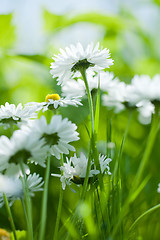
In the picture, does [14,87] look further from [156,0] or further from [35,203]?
[156,0]

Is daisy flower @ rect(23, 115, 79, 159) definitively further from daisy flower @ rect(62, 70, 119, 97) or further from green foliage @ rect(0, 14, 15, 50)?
green foliage @ rect(0, 14, 15, 50)

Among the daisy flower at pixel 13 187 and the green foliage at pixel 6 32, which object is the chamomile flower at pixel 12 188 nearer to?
the daisy flower at pixel 13 187

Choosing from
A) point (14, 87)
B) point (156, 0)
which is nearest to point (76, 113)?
point (14, 87)

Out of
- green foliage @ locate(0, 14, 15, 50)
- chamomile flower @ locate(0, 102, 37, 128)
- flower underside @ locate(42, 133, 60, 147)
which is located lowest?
flower underside @ locate(42, 133, 60, 147)

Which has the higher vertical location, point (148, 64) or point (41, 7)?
point (41, 7)

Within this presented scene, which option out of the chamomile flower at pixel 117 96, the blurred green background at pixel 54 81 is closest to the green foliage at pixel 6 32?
the blurred green background at pixel 54 81

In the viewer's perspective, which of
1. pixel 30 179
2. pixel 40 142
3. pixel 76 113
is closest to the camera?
pixel 40 142

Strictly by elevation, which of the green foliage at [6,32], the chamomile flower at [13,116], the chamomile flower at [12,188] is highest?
the green foliage at [6,32]

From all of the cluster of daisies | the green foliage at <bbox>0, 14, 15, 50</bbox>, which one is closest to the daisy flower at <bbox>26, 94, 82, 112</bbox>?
the cluster of daisies

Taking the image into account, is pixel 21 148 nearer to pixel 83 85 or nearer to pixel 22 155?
pixel 22 155
